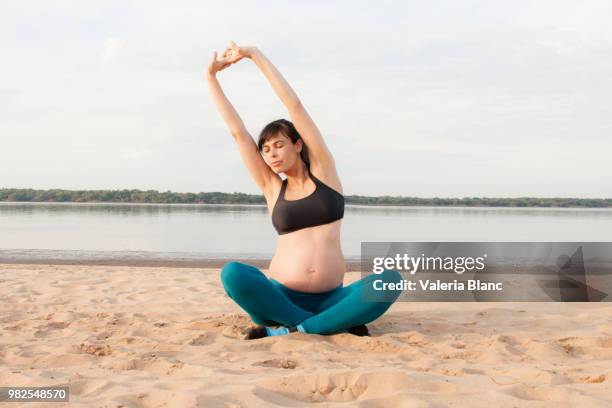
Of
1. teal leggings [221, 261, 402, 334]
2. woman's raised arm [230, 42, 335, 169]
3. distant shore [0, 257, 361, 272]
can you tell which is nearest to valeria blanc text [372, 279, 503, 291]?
distant shore [0, 257, 361, 272]

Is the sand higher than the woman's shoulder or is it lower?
lower

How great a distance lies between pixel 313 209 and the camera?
13.6ft

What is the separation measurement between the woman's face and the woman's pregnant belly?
1.59 feet

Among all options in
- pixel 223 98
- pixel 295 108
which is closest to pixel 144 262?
pixel 223 98

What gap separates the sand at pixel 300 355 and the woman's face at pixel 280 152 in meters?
1.19

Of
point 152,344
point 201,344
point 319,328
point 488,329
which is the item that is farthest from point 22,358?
point 488,329

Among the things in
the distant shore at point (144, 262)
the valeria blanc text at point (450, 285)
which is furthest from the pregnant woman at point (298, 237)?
the distant shore at point (144, 262)

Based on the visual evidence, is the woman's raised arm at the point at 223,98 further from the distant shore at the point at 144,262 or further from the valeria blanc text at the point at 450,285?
the distant shore at the point at 144,262

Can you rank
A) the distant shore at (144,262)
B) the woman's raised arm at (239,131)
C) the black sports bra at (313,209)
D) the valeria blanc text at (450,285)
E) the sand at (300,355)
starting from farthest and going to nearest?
the distant shore at (144,262)
the valeria blanc text at (450,285)
the woman's raised arm at (239,131)
the black sports bra at (313,209)
the sand at (300,355)

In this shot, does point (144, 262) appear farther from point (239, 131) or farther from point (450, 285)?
point (239, 131)

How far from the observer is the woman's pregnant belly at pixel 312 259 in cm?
416

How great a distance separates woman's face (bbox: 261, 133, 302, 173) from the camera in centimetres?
420

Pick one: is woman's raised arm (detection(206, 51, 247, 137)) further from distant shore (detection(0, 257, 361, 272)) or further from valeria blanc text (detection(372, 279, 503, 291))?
distant shore (detection(0, 257, 361, 272))

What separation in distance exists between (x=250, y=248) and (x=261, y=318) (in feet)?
31.6
